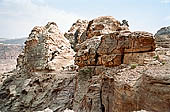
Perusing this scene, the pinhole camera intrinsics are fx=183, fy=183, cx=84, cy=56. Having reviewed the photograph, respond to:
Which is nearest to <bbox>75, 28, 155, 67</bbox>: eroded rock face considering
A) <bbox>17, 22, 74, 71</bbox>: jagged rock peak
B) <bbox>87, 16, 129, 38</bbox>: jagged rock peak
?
<bbox>87, 16, 129, 38</bbox>: jagged rock peak

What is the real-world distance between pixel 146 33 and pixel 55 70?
15025 millimetres

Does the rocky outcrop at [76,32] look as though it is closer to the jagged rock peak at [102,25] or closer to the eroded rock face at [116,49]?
the jagged rock peak at [102,25]

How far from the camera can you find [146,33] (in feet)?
42.6

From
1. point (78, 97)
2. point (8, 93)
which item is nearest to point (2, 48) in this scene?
point (8, 93)

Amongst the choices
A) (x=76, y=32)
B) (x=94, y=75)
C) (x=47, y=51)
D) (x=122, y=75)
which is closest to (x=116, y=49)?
(x=94, y=75)

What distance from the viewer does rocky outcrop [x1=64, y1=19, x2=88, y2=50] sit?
39.0m

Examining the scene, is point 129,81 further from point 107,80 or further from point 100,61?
point 100,61

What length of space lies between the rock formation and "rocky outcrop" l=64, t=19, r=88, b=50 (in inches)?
328

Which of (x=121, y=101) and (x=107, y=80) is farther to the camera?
(x=107, y=80)

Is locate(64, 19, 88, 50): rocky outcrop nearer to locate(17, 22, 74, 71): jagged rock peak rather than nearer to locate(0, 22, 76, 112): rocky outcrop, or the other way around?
locate(0, 22, 76, 112): rocky outcrop

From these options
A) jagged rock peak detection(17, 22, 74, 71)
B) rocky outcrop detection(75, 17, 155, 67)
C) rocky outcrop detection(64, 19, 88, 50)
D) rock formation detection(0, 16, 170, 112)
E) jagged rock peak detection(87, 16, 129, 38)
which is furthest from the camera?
rocky outcrop detection(64, 19, 88, 50)

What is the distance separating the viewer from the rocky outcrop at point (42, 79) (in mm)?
21422

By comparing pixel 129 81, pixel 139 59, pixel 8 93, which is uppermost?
pixel 139 59

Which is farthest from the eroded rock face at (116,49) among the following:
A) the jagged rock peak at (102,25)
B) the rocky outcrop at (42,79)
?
the rocky outcrop at (42,79)
